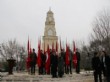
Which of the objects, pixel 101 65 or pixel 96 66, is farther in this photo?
pixel 96 66

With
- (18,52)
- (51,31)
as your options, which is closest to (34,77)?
(18,52)

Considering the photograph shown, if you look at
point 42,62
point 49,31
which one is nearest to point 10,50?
point 49,31

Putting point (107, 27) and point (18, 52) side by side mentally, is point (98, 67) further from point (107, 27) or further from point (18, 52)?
point (18, 52)

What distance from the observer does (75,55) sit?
30.2 m

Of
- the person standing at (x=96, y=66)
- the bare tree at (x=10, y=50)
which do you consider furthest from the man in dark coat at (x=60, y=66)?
the bare tree at (x=10, y=50)

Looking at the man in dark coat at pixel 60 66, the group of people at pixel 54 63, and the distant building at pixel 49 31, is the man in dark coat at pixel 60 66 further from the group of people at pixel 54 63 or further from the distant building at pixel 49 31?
the distant building at pixel 49 31

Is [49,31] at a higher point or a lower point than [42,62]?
higher

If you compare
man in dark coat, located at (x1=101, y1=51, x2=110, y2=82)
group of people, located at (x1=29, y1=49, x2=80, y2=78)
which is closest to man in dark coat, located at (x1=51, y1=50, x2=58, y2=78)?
group of people, located at (x1=29, y1=49, x2=80, y2=78)

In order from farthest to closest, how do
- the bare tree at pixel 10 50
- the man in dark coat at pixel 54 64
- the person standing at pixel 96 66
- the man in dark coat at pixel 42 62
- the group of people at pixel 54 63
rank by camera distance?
the bare tree at pixel 10 50
the man in dark coat at pixel 42 62
the group of people at pixel 54 63
the man in dark coat at pixel 54 64
the person standing at pixel 96 66

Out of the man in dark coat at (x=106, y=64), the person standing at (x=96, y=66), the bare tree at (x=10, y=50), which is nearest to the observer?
the man in dark coat at (x=106, y=64)

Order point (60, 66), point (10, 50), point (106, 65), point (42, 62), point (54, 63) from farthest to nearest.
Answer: point (10, 50)
point (42, 62)
point (60, 66)
point (54, 63)
point (106, 65)

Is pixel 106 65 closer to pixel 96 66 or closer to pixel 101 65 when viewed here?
pixel 101 65

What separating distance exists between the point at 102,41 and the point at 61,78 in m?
33.4

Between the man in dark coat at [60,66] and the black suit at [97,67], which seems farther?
the man in dark coat at [60,66]
